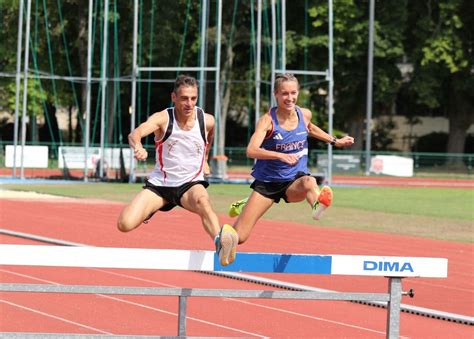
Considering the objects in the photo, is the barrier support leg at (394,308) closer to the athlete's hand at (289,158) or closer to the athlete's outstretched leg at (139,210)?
the athlete's hand at (289,158)

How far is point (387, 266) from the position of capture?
865 cm

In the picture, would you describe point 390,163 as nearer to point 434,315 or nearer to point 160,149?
point 434,315

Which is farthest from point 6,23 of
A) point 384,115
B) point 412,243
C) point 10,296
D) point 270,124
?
point 270,124

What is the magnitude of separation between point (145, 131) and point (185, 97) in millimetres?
443

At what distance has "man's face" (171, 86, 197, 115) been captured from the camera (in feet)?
30.7

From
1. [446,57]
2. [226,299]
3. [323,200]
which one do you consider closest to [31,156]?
[446,57]

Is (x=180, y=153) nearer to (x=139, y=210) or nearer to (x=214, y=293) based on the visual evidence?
(x=139, y=210)

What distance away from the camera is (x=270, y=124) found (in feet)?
32.8

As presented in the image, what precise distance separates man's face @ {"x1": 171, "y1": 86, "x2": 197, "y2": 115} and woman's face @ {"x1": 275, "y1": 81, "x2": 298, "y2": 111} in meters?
0.81

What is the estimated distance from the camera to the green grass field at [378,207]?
2409 centimetres

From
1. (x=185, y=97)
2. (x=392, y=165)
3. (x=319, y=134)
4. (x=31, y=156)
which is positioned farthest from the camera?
(x=392, y=165)

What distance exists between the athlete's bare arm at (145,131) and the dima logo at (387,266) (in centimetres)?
184

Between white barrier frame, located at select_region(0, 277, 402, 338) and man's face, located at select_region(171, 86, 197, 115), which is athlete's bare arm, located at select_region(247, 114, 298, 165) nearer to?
man's face, located at select_region(171, 86, 197, 115)

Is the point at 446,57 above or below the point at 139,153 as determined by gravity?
above
